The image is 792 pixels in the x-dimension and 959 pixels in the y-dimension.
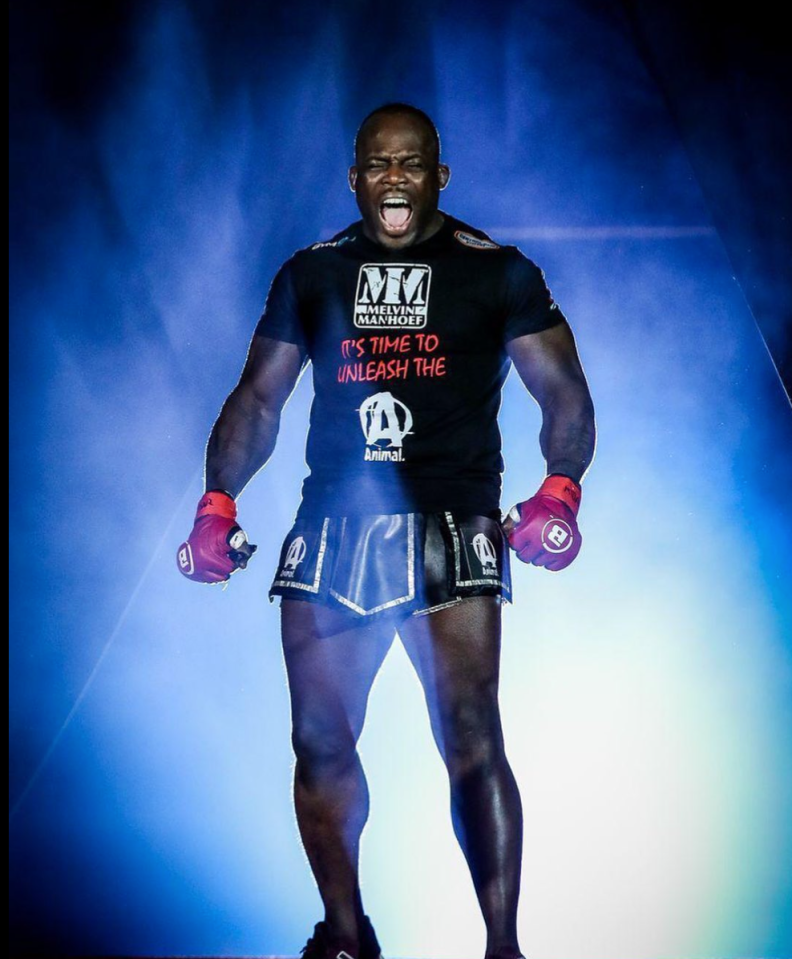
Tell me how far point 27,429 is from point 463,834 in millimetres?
2091

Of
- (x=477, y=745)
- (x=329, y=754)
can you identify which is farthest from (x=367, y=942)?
(x=477, y=745)

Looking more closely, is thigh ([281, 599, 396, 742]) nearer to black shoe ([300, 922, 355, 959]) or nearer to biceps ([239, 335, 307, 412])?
black shoe ([300, 922, 355, 959])

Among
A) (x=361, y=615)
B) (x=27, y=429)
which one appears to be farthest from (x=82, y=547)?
(x=361, y=615)

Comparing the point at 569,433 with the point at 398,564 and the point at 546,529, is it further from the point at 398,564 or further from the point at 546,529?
the point at 398,564

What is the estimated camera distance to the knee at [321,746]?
2732 mm

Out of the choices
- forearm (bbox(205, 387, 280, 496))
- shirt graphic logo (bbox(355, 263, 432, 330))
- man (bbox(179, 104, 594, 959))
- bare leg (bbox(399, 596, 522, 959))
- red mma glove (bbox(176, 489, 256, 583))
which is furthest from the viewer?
forearm (bbox(205, 387, 280, 496))

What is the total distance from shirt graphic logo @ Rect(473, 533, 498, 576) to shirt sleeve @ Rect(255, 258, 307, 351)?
74 centimetres

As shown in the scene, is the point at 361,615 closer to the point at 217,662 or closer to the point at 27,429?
the point at 217,662

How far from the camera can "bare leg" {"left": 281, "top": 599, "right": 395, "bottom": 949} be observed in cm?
274

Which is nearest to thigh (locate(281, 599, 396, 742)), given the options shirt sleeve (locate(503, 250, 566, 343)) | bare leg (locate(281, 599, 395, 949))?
bare leg (locate(281, 599, 395, 949))

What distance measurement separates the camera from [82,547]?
3.82 metres

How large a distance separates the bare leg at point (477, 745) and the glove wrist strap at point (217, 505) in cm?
54

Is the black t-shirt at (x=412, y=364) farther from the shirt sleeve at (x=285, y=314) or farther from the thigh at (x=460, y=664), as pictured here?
the thigh at (x=460, y=664)

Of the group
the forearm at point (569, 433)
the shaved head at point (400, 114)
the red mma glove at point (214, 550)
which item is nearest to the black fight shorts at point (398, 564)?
the red mma glove at point (214, 550)
